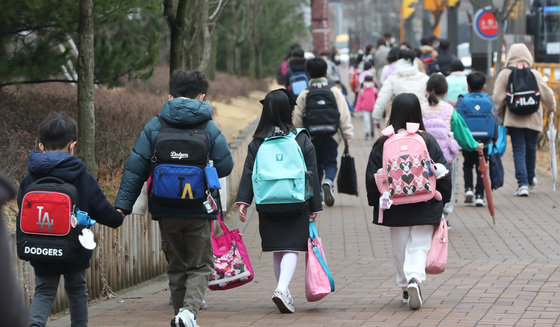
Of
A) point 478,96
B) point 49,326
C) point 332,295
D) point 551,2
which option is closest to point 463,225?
point 478,96

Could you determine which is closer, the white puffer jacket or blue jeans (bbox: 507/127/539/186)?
the white puffer jacket

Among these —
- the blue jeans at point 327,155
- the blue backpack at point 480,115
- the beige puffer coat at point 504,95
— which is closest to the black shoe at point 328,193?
the blue jeans at point 327,155

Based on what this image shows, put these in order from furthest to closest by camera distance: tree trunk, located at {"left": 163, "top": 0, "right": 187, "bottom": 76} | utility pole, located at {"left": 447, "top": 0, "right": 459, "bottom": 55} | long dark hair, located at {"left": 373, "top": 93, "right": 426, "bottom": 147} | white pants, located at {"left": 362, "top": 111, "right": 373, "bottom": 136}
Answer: utility pole, located at {"left": 447, "top": 0, "right": 459, "bottom": 55}
white pants, located at {"left": 362, "top": 111, "right": 373, "bottom": 136}
tree trunk, located at {"left": 163, "top": 0, "right": 187, "bottom": 76}
long dark hair, located at {"left": 373, "top": 93, "right": 426, "bottom": 147}

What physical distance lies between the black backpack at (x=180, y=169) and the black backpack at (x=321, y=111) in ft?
20.4

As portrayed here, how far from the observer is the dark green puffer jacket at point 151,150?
6.21 meters

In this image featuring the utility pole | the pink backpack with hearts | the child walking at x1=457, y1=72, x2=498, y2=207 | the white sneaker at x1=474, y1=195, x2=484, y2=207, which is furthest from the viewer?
the utility pole

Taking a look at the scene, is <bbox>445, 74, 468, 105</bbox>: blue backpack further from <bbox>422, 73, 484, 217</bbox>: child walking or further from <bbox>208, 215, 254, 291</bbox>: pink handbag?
<bbox>208, 215, 254, 291</bbox>: pink handbag

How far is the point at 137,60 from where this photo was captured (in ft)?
43.4

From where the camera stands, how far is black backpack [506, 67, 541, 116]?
515 inches

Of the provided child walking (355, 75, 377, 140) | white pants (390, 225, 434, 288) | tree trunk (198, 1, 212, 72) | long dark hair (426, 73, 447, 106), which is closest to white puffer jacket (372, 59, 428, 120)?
long dark hair (426, 73, 447, 106)

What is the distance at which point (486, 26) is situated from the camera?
21.2 meters

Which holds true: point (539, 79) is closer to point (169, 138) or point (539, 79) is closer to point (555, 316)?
point (555, 316)

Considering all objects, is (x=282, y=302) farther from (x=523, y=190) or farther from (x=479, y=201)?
(x=523, y=190)

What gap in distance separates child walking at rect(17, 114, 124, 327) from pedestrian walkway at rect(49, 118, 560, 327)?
1214 mm
